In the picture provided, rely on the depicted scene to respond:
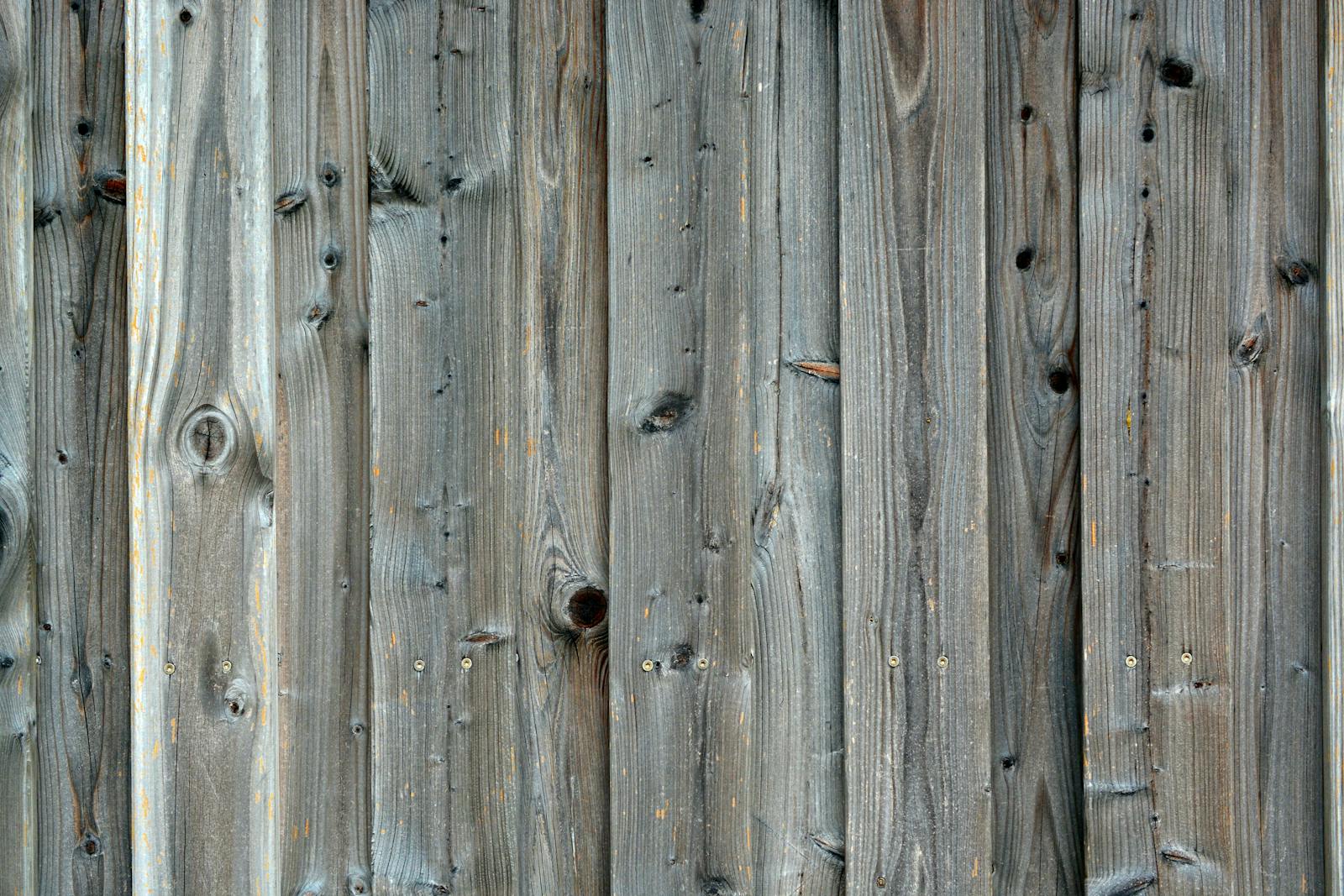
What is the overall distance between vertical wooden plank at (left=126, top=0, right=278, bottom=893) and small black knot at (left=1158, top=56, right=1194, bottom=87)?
1.25 m

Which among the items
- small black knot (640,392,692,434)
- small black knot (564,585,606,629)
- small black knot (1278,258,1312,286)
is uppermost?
small black knot (1278,258,1312,286)

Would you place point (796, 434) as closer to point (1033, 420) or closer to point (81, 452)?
point (1033, 420)

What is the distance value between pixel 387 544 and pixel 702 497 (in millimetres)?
454

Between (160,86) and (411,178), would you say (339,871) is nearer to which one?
(411,178)

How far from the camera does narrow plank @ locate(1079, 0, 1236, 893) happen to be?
3.95 feet

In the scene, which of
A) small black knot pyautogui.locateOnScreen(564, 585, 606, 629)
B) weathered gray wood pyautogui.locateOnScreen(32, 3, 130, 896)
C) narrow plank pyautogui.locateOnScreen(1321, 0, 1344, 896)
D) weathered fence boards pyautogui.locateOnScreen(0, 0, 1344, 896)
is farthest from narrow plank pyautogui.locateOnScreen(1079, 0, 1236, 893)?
Result: weathered gray wood pyautogui.locateOnScreen(32, 3, 130, 896)

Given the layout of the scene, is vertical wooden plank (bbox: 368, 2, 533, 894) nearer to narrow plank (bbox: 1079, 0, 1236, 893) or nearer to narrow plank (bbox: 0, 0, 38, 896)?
narrow plank (bbox: 0, 0, 38, 896)

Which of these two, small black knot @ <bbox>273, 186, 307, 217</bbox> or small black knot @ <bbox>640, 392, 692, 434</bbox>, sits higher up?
small black knot @ <bbox>273, 186, 307, 217</bbox>

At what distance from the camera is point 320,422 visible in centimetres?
128

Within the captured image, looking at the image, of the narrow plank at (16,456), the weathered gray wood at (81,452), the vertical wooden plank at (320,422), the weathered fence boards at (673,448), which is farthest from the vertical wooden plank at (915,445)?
the narrow plank at (16,456)

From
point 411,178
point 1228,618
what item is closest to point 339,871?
point 411,178

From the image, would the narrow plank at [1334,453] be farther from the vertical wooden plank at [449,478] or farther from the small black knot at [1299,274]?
the vertical wooden plank at [449,478]

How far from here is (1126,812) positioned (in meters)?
1.21

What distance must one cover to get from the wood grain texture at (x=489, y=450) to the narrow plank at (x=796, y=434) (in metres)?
0.23
